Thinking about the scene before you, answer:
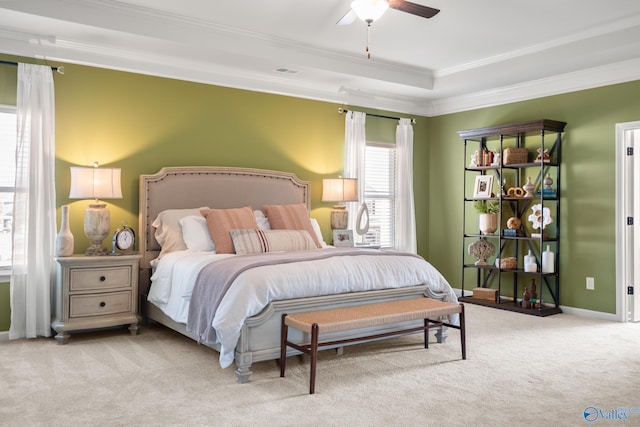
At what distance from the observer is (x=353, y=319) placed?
3641 mm

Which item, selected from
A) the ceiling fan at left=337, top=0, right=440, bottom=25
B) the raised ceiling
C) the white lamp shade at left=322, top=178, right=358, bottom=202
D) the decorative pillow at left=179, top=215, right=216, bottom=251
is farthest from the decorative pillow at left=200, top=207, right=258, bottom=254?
the ceiling fan at left=337, top=0, right=440, bottom=25

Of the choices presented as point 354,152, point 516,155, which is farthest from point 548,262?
point 354,152

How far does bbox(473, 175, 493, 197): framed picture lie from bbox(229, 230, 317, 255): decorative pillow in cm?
249

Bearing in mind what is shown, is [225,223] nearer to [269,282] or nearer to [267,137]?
[269,282]

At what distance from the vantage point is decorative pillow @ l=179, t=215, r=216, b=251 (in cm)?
496

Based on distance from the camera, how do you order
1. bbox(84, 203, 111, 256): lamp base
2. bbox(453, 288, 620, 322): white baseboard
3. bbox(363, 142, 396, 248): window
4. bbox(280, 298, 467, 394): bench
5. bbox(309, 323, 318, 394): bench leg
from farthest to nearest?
bbox(363, 142, 396, 248): window → bbox(453, 288, 620, 322): white baseboard → bbox(84, 203, 111, 256): lamp base → bbox(280, 298, 467, 394): bench → bbox(309, 323, 318, 394): bench leg

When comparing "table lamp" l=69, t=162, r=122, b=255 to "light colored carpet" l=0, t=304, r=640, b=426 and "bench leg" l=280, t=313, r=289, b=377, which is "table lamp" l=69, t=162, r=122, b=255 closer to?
"light colored carpet" l=0, t=304, r=640, b=426

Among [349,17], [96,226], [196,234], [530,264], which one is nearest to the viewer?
[349,17]

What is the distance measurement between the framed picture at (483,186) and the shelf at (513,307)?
1.25 meters

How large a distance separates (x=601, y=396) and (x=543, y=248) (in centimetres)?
310

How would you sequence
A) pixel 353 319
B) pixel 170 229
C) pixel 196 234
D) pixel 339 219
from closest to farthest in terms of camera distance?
pixel 353 319, pixel 196 234, pixel 170 229, pixel 339 219

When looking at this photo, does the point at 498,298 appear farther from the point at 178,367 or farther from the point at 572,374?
the point at 178,367

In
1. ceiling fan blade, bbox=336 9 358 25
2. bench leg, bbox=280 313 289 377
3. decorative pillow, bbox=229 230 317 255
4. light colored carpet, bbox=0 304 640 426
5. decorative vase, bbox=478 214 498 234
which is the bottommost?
light colored carpet, bbox=0 304 640 426

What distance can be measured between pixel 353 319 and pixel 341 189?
2791mm
